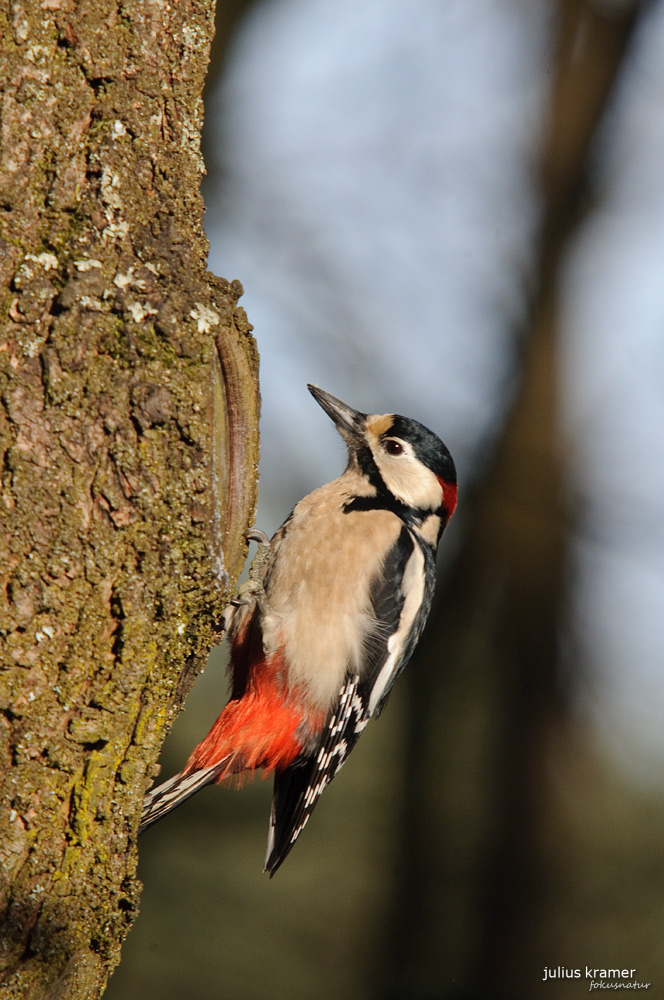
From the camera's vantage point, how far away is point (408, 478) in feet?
11.6

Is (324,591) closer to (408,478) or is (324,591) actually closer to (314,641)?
(314,641)

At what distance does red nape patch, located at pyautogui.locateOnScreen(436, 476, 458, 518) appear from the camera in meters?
3.59

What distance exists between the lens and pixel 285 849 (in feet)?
10.3

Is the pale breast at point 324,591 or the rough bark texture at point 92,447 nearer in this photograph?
the rough bark texture at point 92,447

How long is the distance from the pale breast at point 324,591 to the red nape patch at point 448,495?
479 mm

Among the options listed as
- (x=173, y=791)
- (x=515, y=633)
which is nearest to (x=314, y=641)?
(x=173, y=791)

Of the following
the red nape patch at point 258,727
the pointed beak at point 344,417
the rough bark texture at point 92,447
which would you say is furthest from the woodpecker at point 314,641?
the rough bark texture at point 92,447

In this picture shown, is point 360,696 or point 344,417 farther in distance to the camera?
point 344,417

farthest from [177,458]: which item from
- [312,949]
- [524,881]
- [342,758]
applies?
[312,949]

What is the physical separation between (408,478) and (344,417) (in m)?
0.39

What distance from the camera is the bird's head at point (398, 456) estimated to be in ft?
11.4

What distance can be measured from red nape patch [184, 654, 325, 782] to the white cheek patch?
924mm

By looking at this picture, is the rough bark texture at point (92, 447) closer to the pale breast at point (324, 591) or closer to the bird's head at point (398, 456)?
the pale breast at point (324, 591)

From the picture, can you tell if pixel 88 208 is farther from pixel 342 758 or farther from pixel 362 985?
pixel 362 985
